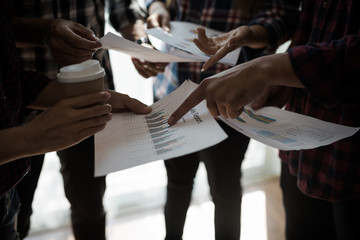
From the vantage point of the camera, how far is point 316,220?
35.6 inches

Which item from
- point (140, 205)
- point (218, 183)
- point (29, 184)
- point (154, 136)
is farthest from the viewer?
point (140, 205)

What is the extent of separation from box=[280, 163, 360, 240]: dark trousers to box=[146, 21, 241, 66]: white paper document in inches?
16.2

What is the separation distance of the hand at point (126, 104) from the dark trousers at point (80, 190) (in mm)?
293

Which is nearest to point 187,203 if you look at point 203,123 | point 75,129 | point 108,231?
point 108,231

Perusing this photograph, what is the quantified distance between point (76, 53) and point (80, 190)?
536 mm

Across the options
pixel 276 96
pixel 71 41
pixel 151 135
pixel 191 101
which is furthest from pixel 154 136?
pixel 276 96

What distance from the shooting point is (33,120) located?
56 centimetres

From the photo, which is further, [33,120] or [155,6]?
[155,6]

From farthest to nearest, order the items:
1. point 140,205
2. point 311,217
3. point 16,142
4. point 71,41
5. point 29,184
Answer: point 140,205
point 29,184
point 311,217
point 71,41
point 16,142

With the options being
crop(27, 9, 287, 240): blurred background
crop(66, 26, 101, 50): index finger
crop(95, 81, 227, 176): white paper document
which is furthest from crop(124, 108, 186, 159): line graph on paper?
crop(27, 9, 287, 240): blurred background

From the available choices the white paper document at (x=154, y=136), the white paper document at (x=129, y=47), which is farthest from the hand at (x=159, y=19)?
the white paper document at (x=154, y=136)

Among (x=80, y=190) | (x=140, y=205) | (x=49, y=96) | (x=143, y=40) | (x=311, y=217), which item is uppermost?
(x=143, y=40)

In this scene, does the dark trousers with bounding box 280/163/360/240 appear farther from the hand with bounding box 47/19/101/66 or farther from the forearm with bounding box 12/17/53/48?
the forearm with bounding box 12/17/53/48

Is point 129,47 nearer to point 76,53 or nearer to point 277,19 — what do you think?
point 76,53
